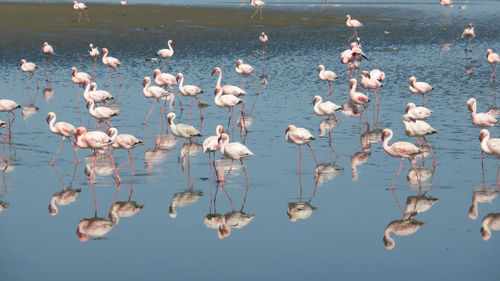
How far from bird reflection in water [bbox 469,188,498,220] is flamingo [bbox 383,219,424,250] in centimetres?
109

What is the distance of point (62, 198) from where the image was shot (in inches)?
545

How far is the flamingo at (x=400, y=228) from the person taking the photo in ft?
38.2

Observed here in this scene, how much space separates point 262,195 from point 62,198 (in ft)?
11.5

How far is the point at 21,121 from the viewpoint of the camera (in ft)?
68.8

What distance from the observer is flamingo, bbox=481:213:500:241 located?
38.9 feet

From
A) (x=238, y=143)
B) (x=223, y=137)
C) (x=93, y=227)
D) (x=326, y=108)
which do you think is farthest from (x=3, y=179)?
(x=326, y=108)

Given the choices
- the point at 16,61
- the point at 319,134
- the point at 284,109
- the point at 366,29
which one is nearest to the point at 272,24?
the point at 366,29

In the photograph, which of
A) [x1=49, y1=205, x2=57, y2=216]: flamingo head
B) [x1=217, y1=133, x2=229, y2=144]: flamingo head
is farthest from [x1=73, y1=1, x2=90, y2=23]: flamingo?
[x1=49, y1=205, x2=57, y2=216]: flamingo head

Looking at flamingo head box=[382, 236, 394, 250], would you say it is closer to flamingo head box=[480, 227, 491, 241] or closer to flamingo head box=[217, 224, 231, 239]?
flamingo head box=[480, 227, 491, 241]

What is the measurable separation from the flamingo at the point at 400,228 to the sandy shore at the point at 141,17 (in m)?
31.1

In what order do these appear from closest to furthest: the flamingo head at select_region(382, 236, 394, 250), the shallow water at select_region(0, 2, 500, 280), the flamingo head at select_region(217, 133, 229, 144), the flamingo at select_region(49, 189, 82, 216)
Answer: the shallow water at select_region(0, 2, 500, 280) < the flamingo head at select_region(382, 236, 394, 250) < the flamingo at select_region(49, 189, 82, 216) < the flamingo head at select_region(217, 133, 229, 144)

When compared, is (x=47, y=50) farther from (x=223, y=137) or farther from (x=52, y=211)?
(x=52, y=211)

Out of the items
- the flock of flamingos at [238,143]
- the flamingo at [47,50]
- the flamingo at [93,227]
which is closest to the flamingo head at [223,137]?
the flock of flamingos at [238,143]

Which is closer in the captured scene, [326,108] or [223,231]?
[223,231]
